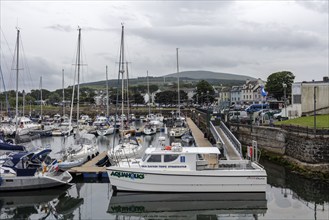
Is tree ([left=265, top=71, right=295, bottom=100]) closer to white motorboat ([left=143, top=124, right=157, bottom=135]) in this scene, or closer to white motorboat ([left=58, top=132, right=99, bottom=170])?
white motorboat ([left=143, top=124, right=157, bottom=135])

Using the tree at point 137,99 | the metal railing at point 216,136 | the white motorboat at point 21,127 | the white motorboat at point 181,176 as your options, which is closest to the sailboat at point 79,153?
the white motorboat at point 181,176

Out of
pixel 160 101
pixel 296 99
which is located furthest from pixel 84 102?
pixel 296 99

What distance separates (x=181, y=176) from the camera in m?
22.1

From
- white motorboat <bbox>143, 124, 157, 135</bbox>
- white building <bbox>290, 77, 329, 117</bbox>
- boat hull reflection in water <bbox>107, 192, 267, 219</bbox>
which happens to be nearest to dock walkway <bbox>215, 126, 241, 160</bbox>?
boat hull reflection in water <bbox>107, 192, 267, 219</bbox>

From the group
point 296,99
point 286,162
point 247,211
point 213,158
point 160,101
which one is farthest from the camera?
point 160,101

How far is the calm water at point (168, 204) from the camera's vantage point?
2005cm

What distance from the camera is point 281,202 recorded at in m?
21.5

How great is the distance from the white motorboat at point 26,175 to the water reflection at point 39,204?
1.36 ft

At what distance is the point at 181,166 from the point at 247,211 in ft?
14.1

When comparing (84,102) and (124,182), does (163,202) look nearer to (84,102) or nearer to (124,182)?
(124,182)

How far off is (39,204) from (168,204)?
23.0 feet

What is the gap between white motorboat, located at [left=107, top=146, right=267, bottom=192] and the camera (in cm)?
2208

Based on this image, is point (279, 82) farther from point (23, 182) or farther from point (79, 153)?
point (23, 182)

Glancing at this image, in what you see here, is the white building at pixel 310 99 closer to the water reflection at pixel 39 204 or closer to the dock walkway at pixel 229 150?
the dock walkway at pixel 229 150
